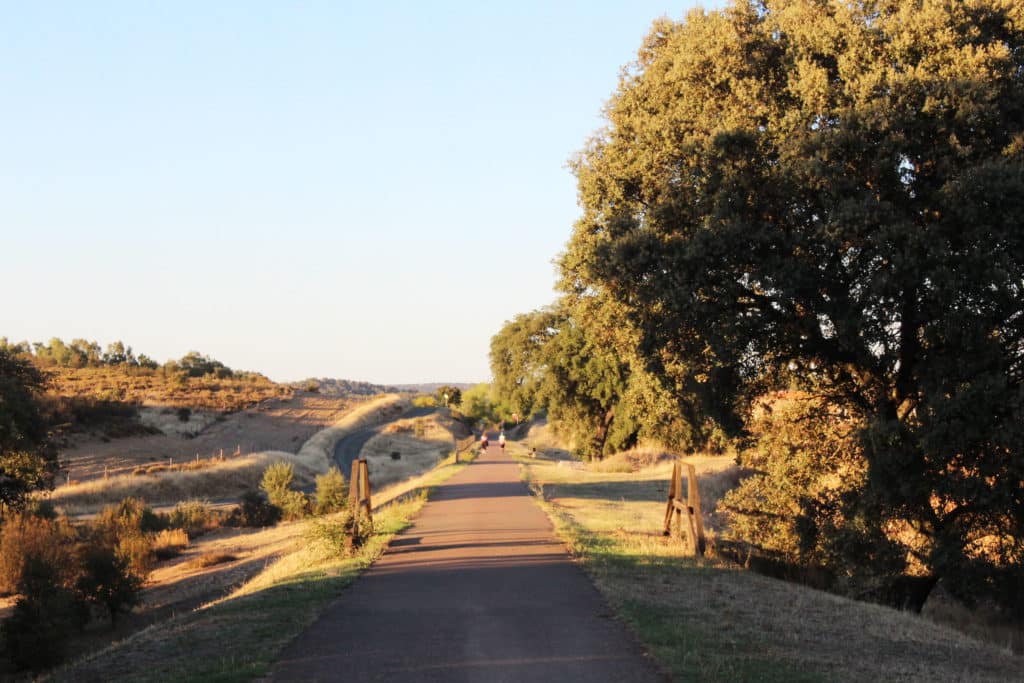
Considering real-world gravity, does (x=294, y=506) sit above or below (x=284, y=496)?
below

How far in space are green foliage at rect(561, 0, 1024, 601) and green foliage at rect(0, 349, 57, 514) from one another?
452 inches

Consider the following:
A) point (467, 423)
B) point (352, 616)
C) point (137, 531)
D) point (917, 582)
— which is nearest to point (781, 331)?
point (917, 582)

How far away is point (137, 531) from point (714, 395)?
23.4 metres

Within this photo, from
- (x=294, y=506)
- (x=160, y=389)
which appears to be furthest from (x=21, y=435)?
(x=160, y=389)

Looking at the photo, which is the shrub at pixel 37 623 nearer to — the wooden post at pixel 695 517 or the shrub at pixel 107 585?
the shrub at pixel 107 585

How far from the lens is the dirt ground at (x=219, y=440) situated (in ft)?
208

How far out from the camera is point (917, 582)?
15.9 meters

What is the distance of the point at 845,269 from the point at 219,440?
76.3 m

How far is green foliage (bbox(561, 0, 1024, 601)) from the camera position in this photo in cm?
1290

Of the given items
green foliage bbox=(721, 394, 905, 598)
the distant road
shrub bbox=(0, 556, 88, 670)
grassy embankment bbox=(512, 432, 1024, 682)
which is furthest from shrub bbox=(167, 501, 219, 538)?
the distant road

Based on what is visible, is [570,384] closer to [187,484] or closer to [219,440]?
[187,484]

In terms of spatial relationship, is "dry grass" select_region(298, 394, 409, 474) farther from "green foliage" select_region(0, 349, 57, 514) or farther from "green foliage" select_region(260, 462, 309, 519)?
"green foliage" select_region(0, 349, 57, 514)

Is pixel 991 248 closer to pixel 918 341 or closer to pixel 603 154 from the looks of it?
pixel 918 341

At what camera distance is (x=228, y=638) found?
9.48m
